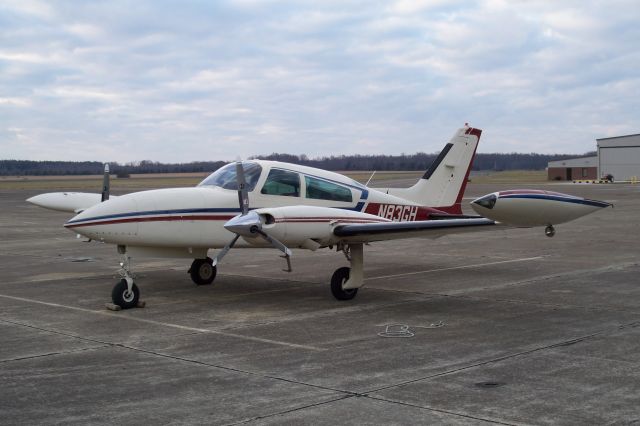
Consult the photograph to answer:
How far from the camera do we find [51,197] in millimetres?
18125

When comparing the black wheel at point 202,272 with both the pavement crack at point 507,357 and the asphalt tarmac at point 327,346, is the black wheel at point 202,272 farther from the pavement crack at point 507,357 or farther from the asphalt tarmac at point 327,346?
the pavement crack at point 507,357

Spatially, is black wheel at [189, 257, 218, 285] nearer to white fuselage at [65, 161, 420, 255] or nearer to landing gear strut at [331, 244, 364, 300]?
white fuselage at [65, 161, 420, 255]

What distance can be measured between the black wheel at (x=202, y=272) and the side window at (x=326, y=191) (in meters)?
2.92

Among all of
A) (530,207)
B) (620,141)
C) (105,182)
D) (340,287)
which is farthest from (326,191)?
(620,141)

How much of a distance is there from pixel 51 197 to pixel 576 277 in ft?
42.0

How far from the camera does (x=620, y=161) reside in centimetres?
9612

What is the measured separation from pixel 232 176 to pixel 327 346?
5651mm

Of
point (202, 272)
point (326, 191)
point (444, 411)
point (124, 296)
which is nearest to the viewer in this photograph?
point (444, 411)

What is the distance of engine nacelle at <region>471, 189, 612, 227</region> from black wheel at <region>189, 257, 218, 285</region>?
633 centimetres

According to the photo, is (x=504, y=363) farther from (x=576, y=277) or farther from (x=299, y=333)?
(x=576, y=277)

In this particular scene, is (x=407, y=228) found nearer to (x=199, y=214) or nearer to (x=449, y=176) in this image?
(x=199, y=214)

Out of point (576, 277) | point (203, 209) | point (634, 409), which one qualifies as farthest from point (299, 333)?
point (576, 277)

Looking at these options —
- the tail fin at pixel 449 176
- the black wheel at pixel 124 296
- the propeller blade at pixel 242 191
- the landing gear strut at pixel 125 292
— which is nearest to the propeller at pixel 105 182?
the landing gear strut at pixel 125 292

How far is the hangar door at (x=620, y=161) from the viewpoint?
313ft
